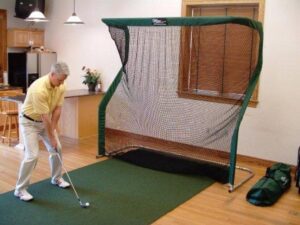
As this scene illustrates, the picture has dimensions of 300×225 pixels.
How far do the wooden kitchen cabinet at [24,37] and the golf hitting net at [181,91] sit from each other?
2995 mm

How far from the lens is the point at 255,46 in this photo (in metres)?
4.72

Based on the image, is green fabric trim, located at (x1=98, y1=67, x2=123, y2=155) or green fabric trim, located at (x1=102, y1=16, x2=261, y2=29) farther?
green fabric trim, located at (x1=98, y1=67, x2=123, y2=155)

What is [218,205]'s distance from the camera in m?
3.91

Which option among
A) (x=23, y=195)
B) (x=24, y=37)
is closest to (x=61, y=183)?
(x=23, y=195)

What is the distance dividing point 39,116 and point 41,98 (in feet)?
0.74

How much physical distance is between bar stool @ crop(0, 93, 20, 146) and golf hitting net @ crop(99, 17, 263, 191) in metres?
1.60

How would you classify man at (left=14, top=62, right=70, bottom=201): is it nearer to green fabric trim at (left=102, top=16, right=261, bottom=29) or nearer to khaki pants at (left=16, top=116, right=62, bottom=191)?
khaki pants at (left=16, top=116, right=62, bottom=191)

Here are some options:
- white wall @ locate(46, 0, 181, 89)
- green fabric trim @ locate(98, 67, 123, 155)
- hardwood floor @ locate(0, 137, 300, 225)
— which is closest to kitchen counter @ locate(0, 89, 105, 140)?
white wall @ locate(46, 0, 181, 89)

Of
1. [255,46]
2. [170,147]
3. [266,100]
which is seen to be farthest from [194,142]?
[255,46]

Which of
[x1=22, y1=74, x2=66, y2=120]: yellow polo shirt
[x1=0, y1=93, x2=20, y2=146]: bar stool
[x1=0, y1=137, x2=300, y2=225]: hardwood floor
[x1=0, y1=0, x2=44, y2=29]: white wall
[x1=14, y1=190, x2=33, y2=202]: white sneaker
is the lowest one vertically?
[x1=0, y1=137, x2=300, y2=225]: hardwood floor

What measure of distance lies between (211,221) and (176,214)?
347 millimetres

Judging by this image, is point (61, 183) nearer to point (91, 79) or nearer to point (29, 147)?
point (29, 147)

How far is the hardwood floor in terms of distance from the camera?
3.57 m

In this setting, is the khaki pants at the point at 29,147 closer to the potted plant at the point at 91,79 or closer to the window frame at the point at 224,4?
the window frame at the point at 224,4
